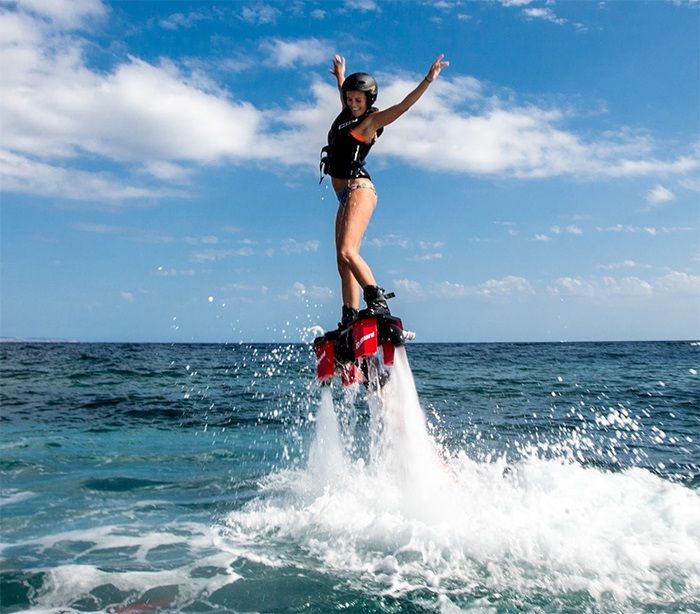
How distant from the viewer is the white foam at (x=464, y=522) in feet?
17.0

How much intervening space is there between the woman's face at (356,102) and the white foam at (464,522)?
3.09m

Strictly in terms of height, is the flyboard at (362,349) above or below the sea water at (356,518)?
above

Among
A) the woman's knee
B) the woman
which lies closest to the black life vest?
the woman

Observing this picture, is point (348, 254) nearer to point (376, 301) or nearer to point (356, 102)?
point (376, 301)

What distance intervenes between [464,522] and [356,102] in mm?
4824

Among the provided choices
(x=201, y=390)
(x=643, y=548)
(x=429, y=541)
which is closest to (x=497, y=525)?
(x=429, y=541)

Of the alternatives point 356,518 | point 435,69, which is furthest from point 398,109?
point 356,518

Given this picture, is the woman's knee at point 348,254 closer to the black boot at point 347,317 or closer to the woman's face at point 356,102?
the black boot at point 347,317

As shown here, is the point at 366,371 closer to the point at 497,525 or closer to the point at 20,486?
the point at 497,525

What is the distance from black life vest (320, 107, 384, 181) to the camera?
7.71 meters

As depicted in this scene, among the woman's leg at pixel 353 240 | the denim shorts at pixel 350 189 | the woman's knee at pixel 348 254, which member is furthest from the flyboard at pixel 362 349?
the denim shorts at pixel 350 189

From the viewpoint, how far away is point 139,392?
20422 mm

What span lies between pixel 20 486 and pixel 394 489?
16.2 ft

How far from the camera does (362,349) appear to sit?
704cm
